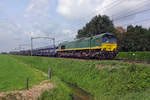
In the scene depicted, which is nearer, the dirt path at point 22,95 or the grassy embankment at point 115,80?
the dirt path at point 22,95

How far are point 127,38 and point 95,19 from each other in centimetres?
1366

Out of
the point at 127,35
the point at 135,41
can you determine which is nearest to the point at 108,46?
the point at 135,41

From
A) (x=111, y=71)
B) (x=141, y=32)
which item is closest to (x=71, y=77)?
(x=111, y=71)

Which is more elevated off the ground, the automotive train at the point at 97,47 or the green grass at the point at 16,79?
the automotive train at the point at 97,47

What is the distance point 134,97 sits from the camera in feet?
30.9

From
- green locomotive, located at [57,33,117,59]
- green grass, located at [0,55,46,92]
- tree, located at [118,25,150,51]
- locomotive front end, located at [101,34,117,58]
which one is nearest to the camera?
green grass, located at [0,55,46,92]

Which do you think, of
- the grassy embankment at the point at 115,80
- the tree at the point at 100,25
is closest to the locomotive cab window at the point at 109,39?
the grassy embankment at the point at 115,80

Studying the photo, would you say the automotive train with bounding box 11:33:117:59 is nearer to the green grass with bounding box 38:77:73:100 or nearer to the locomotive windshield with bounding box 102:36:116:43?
the locomotive windshield with bounding box 102:36:116:43

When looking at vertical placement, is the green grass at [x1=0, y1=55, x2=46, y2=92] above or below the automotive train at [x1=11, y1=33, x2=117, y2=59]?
below

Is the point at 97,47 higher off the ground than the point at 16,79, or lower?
higher

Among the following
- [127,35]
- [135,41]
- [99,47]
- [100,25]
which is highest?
[100,25]

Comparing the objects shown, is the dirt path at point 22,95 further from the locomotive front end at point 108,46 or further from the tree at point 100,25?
the tree at point 100,25

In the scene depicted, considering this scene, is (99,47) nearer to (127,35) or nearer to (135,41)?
(135,41)

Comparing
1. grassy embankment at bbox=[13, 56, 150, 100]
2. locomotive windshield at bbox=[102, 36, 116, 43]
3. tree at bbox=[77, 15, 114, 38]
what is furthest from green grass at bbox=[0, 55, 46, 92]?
tree at bbox=[77, 15, 114, 38]
